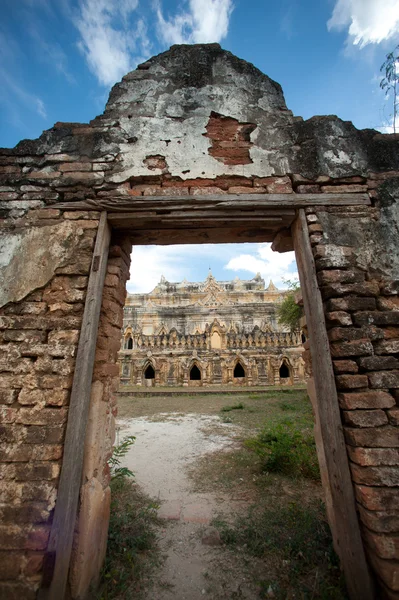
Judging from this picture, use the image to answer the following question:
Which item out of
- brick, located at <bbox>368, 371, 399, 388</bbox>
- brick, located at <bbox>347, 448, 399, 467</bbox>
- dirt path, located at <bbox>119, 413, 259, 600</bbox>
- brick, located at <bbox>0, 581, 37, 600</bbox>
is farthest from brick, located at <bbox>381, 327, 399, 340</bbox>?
brick, located at <bbox>0, 581, 37, 600</bbox>

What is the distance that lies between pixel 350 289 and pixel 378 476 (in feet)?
5.03

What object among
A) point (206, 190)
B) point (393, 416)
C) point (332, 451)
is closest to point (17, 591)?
point (332, 451)

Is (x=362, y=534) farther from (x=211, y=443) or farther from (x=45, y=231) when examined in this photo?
(x=211, y=443)

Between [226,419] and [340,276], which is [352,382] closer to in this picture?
[340,276]

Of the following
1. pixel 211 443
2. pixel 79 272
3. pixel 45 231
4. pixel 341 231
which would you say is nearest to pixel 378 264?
pixel 341 231

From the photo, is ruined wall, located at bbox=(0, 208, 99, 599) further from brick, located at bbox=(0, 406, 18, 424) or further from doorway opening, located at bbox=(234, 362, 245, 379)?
doorway opening, located at bbox=(234, 362, 245, 379)

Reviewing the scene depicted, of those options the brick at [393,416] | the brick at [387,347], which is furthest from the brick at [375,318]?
the brick at [393,416]

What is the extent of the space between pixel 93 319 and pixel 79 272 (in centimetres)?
48

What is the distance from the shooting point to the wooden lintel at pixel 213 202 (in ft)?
9.75

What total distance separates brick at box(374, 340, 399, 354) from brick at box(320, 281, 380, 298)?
459mm

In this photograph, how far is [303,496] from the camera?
12.4 feet

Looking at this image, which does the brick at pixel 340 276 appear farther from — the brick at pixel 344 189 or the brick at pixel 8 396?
the brick at pixel 8 396

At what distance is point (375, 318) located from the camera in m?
2.61

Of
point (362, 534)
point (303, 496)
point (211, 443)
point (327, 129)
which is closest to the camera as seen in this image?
point (362, 534)
